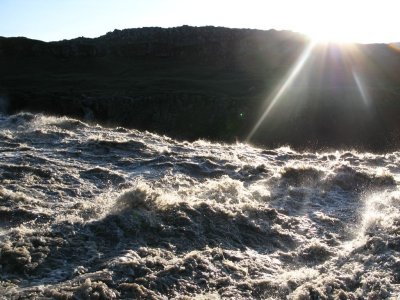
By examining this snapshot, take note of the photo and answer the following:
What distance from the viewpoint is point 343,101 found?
3622cm

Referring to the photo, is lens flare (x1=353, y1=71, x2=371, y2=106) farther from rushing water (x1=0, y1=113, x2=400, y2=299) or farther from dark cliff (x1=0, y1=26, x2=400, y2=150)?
rushing water (x1=0, y1=113, x2=400, y2=299)

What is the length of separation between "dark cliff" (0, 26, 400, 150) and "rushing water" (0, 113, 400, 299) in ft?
53.2

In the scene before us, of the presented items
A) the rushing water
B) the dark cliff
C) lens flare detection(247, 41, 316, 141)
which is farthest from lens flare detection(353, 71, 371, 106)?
the rushing water

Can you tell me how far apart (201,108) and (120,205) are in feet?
87.0

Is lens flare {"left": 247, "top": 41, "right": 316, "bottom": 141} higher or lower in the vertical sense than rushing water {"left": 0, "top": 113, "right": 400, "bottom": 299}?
higher

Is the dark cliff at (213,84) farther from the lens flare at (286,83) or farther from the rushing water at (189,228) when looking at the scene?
the rushing water at (189,228)

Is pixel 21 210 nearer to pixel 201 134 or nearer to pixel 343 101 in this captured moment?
pixel 201 134

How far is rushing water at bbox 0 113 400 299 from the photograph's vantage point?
25.7 feet

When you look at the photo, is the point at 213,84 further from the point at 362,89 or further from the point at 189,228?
the point at 189,228

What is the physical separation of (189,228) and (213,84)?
34.4m

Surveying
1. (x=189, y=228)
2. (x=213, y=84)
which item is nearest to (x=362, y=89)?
(x=213, y=84)

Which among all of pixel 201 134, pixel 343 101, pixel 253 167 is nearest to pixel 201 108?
pixel 201 134

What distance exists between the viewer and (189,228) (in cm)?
1023

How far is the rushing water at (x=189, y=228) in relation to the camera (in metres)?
7.83
